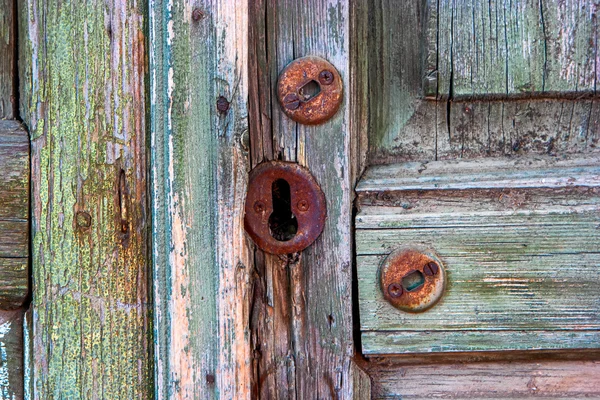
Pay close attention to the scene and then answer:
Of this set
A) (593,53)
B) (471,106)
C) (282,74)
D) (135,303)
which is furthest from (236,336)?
(593,53)

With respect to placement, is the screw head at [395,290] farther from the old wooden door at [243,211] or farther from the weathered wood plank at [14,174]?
the weathered wood plank at [14,174]

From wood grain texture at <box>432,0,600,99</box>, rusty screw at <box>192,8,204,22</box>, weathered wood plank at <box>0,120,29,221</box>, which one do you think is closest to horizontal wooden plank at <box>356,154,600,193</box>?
wood grain texture at <box>432,0,600,99</box>

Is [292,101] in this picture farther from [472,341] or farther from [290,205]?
[472,341]

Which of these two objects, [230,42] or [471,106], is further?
[471,106]

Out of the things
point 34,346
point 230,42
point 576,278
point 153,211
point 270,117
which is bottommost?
point 34,346

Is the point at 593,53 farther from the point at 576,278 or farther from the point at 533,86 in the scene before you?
the point at 576,278

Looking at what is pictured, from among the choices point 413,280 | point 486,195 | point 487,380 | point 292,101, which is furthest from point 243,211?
point 487,380

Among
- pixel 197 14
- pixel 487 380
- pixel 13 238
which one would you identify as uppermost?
pixel 197 14
